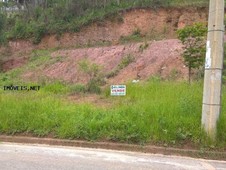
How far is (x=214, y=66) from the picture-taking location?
5.28 m

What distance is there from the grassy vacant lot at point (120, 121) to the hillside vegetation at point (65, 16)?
70.2 ft

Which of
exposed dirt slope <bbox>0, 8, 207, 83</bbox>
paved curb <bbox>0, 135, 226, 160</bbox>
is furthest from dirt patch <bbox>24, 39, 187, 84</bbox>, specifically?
paved curb <bbox>0, 135, 226, 160</bbox>

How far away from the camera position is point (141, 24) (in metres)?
26.7

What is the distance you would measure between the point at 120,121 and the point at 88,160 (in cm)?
147

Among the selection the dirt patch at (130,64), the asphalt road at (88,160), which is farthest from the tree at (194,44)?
the asphalt road at (88,160)

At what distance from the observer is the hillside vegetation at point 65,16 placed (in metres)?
27.7

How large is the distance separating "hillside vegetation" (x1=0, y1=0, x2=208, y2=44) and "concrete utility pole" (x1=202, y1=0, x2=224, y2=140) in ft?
71.7

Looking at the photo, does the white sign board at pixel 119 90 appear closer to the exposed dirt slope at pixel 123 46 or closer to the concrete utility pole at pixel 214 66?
the concrete utility pole at pixel 214 66

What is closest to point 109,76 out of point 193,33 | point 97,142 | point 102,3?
point 193,33

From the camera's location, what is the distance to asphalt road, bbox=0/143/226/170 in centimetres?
459

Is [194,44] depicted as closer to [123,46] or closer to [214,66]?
[214,66]

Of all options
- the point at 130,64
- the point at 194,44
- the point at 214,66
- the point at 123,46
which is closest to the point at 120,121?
the point at 214,66

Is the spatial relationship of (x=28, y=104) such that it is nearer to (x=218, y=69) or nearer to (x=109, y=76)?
(x=218, y=69)

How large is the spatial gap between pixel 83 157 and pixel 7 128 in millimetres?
2479
